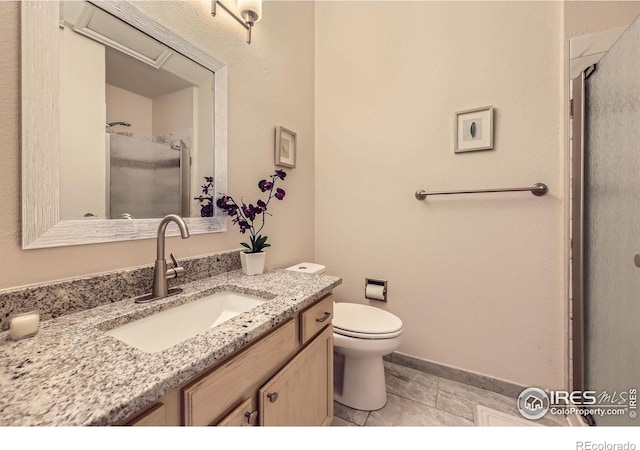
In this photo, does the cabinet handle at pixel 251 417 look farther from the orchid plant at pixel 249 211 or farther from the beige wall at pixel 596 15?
the beige wall at pixel 596 15

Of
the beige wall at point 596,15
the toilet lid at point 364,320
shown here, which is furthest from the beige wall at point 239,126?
the beige wall at point 596,15

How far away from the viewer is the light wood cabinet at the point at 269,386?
1.70 ft

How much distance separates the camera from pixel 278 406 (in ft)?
2.56

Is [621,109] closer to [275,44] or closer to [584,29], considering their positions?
[584,29]

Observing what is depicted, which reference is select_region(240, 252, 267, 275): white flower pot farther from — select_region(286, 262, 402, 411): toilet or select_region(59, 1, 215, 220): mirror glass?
select_region(286, 262, 402, 411): toilet

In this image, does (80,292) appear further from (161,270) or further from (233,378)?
(233,378)

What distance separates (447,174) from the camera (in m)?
1.54

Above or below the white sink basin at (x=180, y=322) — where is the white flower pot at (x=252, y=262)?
above

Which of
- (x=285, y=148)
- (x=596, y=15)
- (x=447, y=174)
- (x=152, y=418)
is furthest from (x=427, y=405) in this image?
(x=596, y=15)

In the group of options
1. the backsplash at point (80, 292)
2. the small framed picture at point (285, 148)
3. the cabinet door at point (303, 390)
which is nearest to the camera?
the backsplash at point (80, 292)

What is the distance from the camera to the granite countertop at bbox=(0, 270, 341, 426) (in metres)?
0.38

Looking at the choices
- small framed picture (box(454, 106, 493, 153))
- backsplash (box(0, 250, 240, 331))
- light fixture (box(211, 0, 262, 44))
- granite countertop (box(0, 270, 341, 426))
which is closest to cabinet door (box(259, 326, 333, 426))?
granite countertop (box(0, 270, 341, 426))

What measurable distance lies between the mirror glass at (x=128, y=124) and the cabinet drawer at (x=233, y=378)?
0.64 meters

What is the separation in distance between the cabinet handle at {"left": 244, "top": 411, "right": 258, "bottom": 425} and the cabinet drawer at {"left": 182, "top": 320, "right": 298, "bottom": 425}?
0.07 meters
